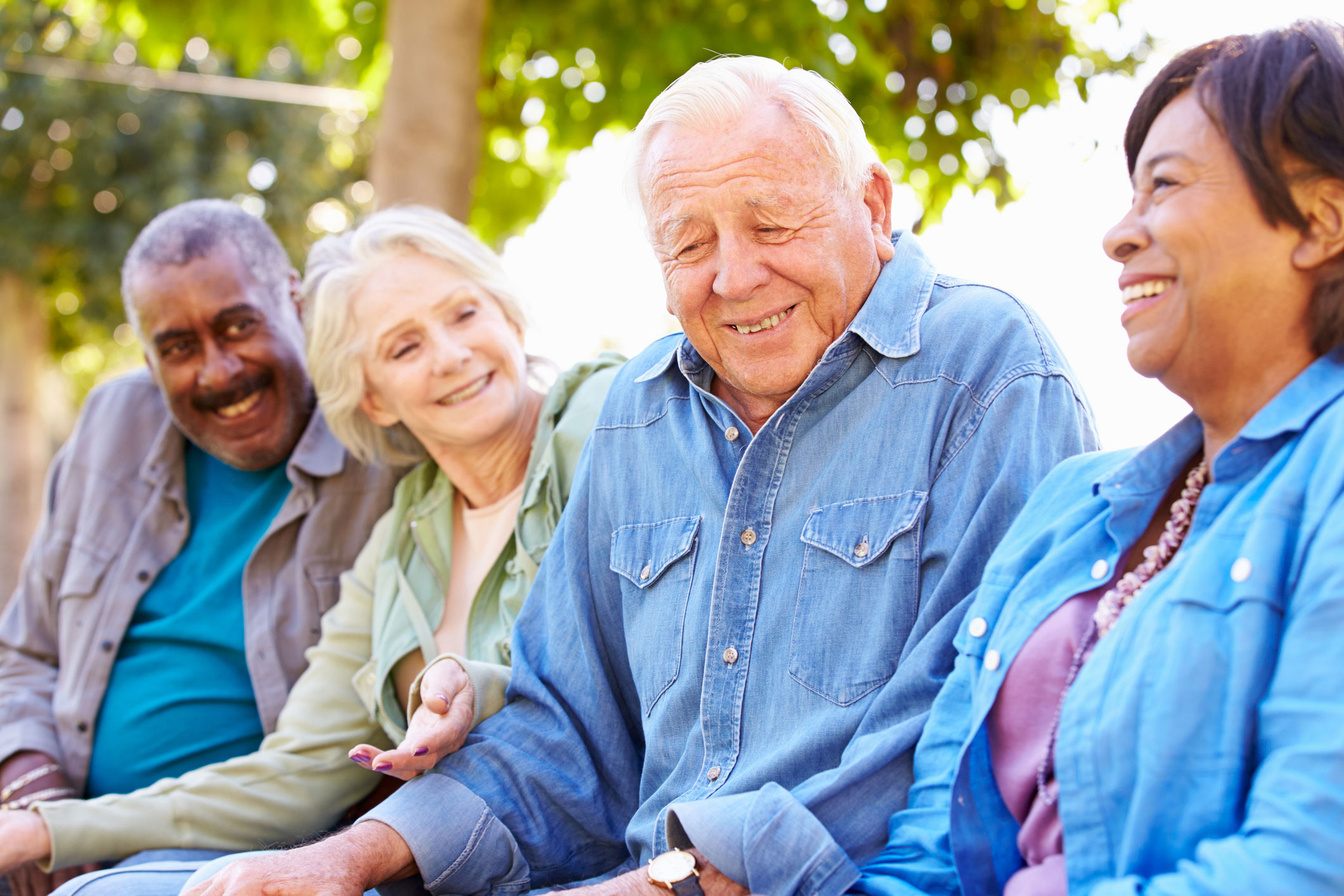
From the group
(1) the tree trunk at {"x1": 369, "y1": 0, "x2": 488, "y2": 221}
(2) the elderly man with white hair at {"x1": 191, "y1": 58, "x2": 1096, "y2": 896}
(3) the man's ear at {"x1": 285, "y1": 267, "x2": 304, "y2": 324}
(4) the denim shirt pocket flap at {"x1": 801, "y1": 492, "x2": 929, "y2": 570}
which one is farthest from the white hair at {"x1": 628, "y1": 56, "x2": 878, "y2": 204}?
(1) the tree trunk at {"x1": 369, "y1": 0, "x2": 488, "y2": 221}

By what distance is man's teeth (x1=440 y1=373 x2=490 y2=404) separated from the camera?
9.69 feet

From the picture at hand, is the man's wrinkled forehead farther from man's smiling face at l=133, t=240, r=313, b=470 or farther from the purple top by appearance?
man's smiling face at l=133, t=240, r=313, b=470

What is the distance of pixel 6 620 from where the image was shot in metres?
3.59

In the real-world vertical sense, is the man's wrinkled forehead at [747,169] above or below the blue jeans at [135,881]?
above

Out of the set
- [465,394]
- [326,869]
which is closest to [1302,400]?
[326,869]

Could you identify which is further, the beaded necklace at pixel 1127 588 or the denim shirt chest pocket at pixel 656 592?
the denim shirt chest pocket at pixel 656 592

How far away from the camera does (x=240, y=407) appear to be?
11.1ft

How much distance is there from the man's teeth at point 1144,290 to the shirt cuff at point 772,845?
33.0 inches

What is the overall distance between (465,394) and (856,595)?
52.5 inches

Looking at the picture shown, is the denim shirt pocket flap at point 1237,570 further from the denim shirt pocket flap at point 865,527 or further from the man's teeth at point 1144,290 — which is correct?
the denim shirt pocket flap at point 865,527

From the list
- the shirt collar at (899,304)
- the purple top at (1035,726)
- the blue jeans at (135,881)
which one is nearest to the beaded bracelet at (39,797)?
the blue jeans at (135,881)

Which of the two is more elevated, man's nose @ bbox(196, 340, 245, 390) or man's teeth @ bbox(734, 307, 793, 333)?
man's nose @ bbox(196, 340, 245, 390)

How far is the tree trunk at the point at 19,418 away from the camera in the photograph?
9578 mm

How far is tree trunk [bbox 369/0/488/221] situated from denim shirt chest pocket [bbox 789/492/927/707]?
2665mm
